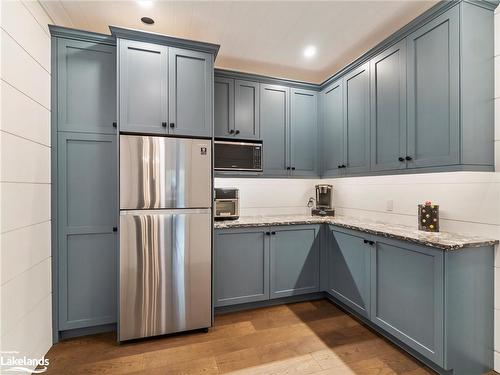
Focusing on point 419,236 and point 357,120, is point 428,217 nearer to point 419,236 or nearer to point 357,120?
point 419,236

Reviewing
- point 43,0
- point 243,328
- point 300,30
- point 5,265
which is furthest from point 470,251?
point 43,0

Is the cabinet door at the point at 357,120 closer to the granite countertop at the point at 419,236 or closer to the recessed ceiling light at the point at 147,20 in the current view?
the granite countertop at the point at 419,236

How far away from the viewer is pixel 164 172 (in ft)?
6.66

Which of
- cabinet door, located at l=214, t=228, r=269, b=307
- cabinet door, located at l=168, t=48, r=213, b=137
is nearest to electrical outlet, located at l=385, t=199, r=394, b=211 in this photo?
cabinet door, located at l=214, t=228, r=269, b=307

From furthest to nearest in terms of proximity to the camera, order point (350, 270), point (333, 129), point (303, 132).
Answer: point (303, 132) < point (333, 129) < point (350, 270)

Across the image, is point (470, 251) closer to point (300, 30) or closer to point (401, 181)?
point (401, 181)

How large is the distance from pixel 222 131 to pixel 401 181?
1.90 meters

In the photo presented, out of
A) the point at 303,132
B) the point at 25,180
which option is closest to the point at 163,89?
the point at 25,180

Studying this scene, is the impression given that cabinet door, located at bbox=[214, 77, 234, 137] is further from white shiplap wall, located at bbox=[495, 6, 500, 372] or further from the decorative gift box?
white shiplap wall, located at bbox=[495, 6, 500, 372]

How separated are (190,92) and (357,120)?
1672 millimetres

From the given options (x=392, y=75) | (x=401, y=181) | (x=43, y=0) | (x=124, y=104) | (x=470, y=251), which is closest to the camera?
(x=470, y=251)

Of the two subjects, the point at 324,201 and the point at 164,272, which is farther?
the point at 324,201

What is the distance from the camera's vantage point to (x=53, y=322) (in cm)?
197

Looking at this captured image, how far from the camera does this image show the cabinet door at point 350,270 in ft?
7.14
